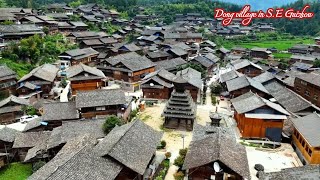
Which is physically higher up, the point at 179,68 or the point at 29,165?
the point at 179,68

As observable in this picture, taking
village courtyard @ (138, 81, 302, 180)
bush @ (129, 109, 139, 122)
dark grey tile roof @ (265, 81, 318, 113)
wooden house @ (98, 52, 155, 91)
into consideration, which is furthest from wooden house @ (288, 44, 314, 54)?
bush @ (129, 109, 139, 122)

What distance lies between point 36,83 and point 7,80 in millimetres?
4461

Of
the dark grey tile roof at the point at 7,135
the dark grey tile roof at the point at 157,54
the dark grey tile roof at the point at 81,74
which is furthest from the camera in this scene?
the dark grey tile roof at the point at 157,54

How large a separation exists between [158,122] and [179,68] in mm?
25630

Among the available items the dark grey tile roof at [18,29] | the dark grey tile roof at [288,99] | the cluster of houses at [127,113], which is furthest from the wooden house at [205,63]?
the dark grey tile roof at [18,29]

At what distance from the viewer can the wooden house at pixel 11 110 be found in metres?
41.4

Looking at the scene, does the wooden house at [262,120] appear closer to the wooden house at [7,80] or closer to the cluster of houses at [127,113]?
the cluster of houses at [127,113]

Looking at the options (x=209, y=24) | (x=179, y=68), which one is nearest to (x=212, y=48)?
(x=179, y=68)

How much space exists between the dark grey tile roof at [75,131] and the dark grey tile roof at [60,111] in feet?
13.3

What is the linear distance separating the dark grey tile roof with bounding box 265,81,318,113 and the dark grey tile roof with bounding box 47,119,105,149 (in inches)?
1054

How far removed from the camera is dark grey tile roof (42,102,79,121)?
37.1 meters

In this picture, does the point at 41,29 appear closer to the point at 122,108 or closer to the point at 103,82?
the point at 103,82

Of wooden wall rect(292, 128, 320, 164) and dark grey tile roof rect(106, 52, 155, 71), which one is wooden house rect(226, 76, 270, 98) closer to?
wooden wall rect(292, 128, 320, 164)

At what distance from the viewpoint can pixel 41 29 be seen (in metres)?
69.5
